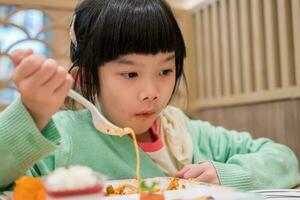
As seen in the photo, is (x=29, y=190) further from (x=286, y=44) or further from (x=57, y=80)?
(x=286, y=44)

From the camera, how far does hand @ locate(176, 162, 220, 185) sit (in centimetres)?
75

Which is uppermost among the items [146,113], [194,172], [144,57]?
[144,57]

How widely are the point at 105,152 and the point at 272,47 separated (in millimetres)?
557

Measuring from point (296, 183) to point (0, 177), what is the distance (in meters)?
0.61

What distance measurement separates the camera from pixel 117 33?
0.77m

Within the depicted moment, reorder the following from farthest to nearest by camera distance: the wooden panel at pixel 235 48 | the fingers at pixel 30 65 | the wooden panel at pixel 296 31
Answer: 1. the wooden panel at pixel 235 48
2. the wooden panel at pixel 296 31
3. the fingers at pixel 30 65

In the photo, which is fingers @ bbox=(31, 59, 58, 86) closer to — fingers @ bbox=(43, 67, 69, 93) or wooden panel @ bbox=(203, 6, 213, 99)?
fingers @ bbox=(43, 67, 69, 93)

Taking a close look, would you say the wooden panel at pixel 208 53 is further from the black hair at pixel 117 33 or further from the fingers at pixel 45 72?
the fingers at pixel 45 72

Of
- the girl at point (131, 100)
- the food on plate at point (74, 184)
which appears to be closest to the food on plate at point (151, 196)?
the food on plate at point (74, 184)

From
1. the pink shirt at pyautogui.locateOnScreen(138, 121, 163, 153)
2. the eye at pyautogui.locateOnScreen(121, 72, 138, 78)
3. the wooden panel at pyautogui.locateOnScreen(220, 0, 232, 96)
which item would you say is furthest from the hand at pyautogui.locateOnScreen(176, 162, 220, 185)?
the wooden panel at pyautogui.locateOnScreen(220, 0, 232, 96)

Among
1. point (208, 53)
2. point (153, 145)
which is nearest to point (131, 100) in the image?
point (153, 145)

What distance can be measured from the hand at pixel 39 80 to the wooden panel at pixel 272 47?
70 centimetres

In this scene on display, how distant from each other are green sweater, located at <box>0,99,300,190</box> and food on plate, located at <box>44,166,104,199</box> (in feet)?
0.66

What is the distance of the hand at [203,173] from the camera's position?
75cm
